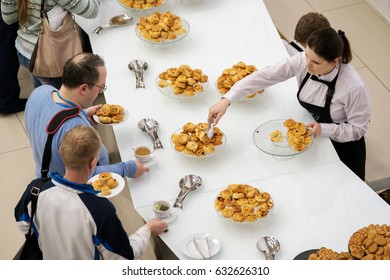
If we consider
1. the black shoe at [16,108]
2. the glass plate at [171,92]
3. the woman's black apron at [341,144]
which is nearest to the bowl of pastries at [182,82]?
the glass plate at [171,92]

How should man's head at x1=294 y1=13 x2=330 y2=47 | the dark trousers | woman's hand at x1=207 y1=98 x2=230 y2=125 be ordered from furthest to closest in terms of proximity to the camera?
the dark trousers → man's head at x1=294 y1=13 x2=330 y2=47 → woman's hand at x1=207 y1=98 x2=230 y2=125

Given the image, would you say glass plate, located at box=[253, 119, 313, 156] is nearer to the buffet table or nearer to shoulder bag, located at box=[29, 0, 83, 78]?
the buffet table

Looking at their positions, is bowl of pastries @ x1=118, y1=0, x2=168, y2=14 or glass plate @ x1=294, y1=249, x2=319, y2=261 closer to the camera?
glass plate @ x1=294, y1=249, x2=319, y2=261

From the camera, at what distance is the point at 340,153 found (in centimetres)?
448

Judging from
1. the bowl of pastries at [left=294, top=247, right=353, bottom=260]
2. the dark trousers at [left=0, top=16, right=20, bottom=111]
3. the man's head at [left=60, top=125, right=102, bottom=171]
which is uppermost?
the man's head at [left=60, top=125, right=102, bottom=171]

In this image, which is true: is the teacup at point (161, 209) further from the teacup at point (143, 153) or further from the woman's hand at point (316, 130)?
the woman's hand at point (316, 130)

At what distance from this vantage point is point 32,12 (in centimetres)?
462

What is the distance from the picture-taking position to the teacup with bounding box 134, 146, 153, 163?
4055 mm

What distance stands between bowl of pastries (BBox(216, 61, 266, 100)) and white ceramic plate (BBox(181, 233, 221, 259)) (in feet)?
3.85

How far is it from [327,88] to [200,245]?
1.27 metres

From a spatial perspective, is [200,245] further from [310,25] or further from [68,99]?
[310,25]

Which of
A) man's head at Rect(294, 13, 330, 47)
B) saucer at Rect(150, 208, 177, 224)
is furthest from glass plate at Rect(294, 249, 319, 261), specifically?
man's head at Rect(294, 13, 330, 47)

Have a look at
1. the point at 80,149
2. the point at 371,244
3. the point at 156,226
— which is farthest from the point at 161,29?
the point at 371,244

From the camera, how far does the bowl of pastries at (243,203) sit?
3.66 m
